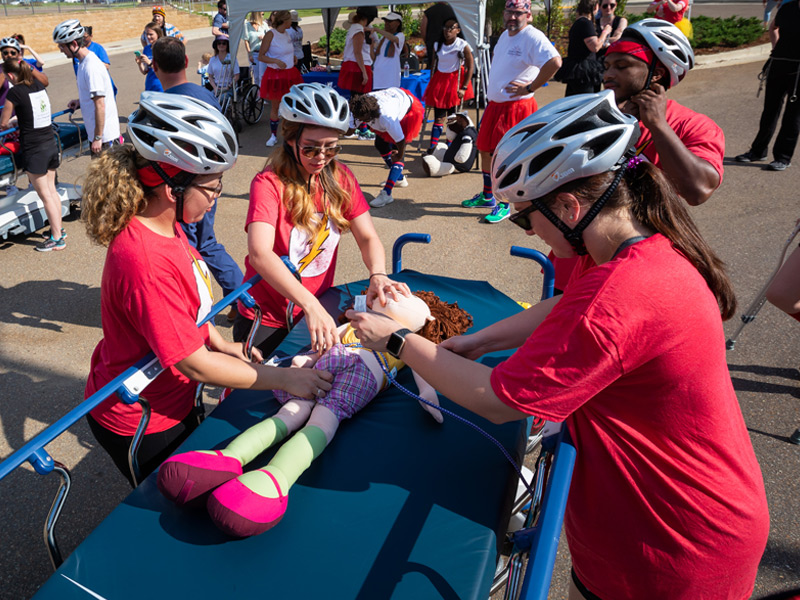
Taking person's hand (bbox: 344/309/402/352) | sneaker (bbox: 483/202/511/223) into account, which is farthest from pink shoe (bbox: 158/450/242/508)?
sneaker (bbox: 483/202/511/223)

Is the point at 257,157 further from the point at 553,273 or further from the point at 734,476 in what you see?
the point at 734,476

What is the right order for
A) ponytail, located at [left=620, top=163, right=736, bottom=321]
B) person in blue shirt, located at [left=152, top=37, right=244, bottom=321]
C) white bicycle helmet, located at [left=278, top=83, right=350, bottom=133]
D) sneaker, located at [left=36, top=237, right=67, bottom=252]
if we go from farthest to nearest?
sneaker, located at [left=36, top=237, right=67, bottom=252], person in blue shirt, located at [left=152, top=37, right=244, bottom=321], white bicycle helmet, located at [left=278, top=83, right=350, bottom=133], ponytail, located at [left=620, top=163, right=736, bottom=321]

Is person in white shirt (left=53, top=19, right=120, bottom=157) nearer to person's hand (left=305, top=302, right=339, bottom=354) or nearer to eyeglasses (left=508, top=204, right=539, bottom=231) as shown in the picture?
person's hand (left=305, top=302, right=339, bottom=354)

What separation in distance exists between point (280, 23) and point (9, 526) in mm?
8883

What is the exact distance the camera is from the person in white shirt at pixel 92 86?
6.38 meters

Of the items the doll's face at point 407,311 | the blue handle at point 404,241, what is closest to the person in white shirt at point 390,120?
the blue handle at point 404,241

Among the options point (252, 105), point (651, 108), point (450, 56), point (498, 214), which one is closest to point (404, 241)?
point (651, 108)

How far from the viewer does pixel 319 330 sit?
2.74m

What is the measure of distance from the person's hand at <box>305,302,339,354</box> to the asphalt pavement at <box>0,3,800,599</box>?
167cm

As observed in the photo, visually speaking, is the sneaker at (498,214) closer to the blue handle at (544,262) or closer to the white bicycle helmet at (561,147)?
the blue handle at (544,262)

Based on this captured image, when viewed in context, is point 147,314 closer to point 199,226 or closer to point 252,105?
point 199,226

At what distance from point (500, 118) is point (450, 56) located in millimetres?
2991

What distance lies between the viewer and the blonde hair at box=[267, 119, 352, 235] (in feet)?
9.88

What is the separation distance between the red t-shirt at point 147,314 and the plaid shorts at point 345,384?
0.60 m
